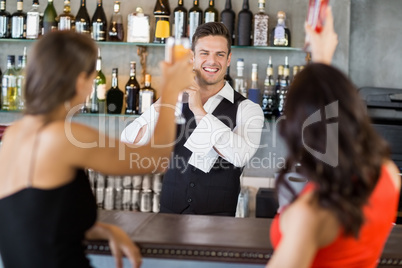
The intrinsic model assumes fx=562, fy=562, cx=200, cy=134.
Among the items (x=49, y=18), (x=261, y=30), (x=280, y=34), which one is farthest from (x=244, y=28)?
(x=49, y=18)

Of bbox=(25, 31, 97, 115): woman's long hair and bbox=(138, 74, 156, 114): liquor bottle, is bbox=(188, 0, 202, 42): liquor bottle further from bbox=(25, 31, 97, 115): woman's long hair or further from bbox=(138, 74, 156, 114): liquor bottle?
bbox=(25, 31, 97, 115): woman's long hair

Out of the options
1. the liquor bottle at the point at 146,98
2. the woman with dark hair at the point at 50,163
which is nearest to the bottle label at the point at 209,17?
the liquor bottle at the point at 146,98

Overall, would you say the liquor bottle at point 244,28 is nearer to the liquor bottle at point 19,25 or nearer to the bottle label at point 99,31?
the bottle label at point 99,31

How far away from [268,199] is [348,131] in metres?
2.05

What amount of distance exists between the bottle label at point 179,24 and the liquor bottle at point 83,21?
0.53 m

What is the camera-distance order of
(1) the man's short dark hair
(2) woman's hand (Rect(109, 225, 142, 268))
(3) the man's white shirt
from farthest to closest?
(1) the man's short dark hair → (3) the man's white shirt → (2) woman's hand (Rect(109, 225, 142, 268))

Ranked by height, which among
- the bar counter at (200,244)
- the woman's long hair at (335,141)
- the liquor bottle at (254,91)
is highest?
the liquor bottle at (254,91)

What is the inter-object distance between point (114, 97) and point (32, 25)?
0.66 metres

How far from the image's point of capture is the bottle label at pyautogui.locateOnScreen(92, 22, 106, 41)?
3372mm

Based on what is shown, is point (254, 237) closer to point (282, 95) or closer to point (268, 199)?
point (268, 199)

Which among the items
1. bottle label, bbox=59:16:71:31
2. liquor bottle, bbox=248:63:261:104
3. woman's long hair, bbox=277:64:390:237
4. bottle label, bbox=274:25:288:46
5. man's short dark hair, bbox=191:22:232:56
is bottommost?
woman's long hair, bbox=277:64:390:237

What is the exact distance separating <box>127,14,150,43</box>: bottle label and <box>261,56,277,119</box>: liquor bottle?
75cm

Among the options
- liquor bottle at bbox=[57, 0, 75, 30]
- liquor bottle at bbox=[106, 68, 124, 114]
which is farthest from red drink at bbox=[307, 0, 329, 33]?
liquor bottle at bbox=[57, 0, 75, 30]

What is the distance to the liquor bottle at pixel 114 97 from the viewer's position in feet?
11.0
